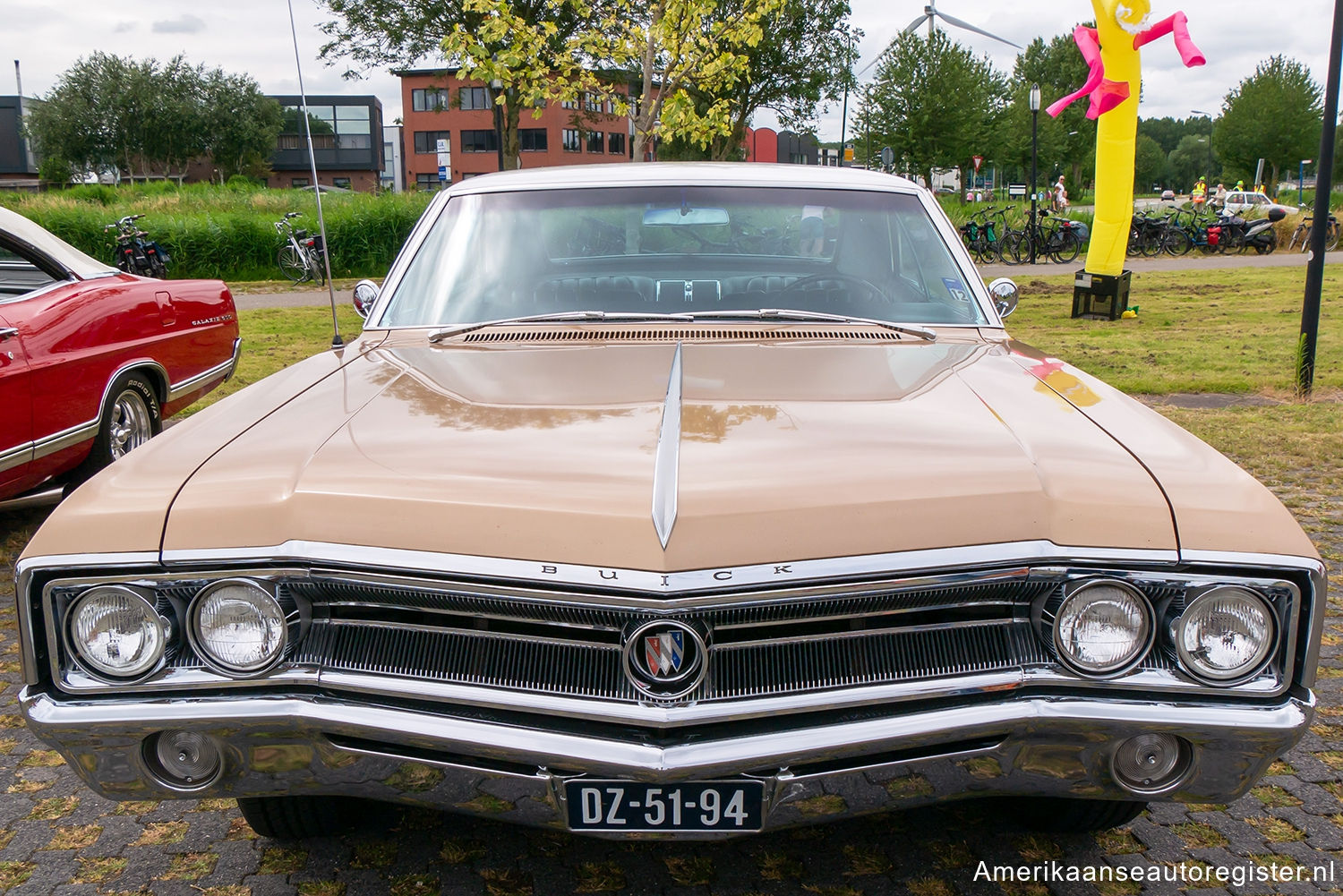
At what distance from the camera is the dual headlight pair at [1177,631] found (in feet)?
6.23

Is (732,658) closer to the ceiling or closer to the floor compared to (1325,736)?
closer to the ceiling

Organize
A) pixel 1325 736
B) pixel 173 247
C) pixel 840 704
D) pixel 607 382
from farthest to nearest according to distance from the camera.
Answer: pixel 173 247 < pixel 1325 736 < pixel 607 382 < pixel 840 704

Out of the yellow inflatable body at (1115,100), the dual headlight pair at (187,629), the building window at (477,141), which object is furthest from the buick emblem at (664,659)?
the building window at (477,141)

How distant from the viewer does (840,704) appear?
6.10ft

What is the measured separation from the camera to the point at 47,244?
543 cm

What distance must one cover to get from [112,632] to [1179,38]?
11.4m

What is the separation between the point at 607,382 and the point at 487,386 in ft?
0.92

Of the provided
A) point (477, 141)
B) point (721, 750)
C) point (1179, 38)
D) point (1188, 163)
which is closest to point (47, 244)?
point (721, 750)

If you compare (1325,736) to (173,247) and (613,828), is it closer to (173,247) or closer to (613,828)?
(613,828)

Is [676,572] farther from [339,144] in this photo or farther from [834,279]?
[339,144]

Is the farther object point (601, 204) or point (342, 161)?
point (342, 161)

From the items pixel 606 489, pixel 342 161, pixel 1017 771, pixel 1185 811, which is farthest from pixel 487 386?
pixel 342 161

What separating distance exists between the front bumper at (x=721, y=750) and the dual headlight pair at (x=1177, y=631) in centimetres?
7

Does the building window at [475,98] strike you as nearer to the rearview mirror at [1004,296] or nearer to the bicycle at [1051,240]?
the bicycle at [1051,240]
